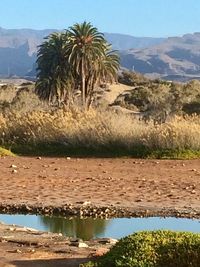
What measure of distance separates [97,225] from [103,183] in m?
5.58

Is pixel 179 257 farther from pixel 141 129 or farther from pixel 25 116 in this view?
pixel 25 116

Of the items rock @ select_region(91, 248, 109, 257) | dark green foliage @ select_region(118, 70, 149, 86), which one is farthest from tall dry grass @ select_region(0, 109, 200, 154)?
dark green foliage @ select_region(118, 70, 149, 86)

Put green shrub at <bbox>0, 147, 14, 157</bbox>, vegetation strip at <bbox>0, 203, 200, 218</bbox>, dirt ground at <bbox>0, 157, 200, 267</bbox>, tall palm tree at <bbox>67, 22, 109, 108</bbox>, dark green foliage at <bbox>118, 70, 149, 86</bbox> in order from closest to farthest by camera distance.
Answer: vegetation strip at <bbox>0, 203, 200, 218</bbox>, dirt ground at <bbox>0, 157, 200, 267</bbox>, green shrub at <bbox>0, 147, 14, 157</bbox>, tall palm tree at <bbox>67, 22, 109, 108</bbox>, dark green foliage at <bbox>118, 70, 149, 86</bbox>

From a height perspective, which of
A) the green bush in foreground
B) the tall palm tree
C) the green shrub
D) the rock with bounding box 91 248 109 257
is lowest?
the green shrub

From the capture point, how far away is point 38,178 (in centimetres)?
2178

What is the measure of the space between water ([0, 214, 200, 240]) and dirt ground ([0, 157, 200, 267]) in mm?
1147

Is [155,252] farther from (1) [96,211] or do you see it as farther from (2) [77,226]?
(1) [96,211]

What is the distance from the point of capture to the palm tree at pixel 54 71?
53.1 meters

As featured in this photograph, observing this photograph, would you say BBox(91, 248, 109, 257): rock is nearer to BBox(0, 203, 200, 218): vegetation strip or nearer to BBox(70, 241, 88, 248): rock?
BBox(70, 241, 88, 248): rock

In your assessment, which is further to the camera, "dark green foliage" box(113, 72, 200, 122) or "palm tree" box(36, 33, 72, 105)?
"dark green foliage" box(113, 72, 200, 122)

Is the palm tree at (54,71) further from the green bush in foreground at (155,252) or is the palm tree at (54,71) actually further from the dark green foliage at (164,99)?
the green bush in foreground at (155,252)

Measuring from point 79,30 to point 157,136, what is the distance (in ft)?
77.2

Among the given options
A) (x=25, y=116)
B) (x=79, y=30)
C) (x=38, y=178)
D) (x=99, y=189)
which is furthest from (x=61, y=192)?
(x=79, y=30)

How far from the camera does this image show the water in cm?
1443
